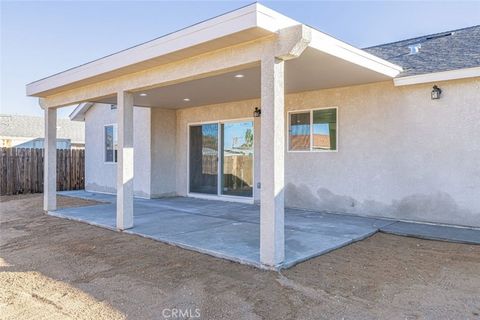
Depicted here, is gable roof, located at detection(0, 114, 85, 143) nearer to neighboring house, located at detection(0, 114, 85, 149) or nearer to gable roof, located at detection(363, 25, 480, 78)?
neighboring house, located at detection(0, 114, 85, 149)

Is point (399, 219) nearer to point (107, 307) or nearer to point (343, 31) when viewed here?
point (107, 307)

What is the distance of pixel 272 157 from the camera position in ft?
14.1

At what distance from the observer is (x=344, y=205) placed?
7.95m

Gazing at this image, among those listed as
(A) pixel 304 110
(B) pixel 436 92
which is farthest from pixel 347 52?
(A) pixel 304 110

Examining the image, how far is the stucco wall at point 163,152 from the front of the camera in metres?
11.1

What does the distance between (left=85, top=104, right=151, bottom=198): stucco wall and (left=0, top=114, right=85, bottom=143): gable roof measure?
15.4 metres

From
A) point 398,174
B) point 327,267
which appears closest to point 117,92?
point 327,267

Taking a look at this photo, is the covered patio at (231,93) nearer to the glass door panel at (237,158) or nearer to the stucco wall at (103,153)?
the glass door panel at (237,158)

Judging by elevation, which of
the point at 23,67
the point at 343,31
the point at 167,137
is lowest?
the point at 167,137

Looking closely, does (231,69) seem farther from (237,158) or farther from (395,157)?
(237,158)

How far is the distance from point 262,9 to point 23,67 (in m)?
17.4

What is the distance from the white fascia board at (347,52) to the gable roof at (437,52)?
627 millimetres

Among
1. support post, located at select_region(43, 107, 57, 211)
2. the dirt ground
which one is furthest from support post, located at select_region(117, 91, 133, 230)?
support post, located at select_region(43, 107, 57, 211)

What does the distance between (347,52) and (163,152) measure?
24.5 feet
